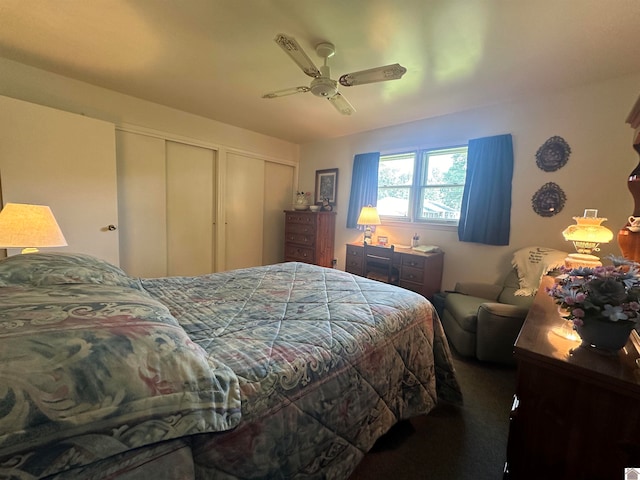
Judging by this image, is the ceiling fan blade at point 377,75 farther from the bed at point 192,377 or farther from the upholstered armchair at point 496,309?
the upholstered armchair at point 496,309

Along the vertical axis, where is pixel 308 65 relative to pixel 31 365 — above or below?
above

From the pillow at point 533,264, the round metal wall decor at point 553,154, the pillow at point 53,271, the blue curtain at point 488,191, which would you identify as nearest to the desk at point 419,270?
the blue curtain at point 488,191

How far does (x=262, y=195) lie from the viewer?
4652 millimetres

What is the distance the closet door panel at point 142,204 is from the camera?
3207mm

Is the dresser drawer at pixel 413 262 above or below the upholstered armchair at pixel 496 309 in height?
above

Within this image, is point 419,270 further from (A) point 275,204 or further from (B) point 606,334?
(A) point 275,204

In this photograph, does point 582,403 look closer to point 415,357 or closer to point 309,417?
point 415,357

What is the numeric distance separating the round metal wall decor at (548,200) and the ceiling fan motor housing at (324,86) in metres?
2.36

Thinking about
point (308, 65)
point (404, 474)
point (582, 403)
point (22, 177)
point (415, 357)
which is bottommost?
point (404, 474)

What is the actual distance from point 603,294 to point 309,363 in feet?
3.38

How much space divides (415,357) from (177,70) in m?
3.05

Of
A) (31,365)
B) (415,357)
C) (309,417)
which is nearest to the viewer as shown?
(31,365)

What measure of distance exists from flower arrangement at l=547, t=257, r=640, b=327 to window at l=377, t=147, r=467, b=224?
2486 millimetres

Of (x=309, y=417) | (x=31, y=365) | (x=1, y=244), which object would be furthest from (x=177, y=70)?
(x=309, y=417)
